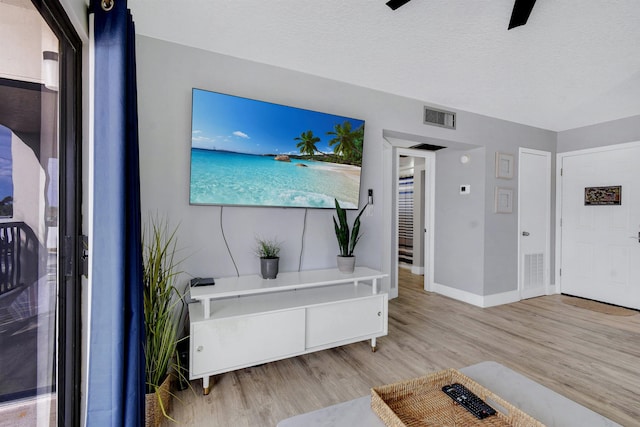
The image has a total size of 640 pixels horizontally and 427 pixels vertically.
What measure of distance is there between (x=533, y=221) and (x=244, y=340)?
407 cm

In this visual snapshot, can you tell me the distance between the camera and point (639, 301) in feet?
11.8

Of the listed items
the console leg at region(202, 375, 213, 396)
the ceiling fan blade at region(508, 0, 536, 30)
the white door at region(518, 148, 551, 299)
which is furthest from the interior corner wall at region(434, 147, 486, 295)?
the console leg at region(202, 375, 213, 396)

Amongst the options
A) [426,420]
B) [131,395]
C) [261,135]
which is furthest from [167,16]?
[426,420]

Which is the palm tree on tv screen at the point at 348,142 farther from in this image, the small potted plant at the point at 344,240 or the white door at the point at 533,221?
the white door at the point at 533,221

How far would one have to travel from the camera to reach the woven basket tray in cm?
101

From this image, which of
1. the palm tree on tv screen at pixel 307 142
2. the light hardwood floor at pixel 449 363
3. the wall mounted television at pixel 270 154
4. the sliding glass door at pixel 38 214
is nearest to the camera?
the sliding glass door at pixel 38 214

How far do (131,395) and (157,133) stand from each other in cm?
162

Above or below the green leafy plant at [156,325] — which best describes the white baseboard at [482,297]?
below

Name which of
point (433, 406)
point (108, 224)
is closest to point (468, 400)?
point (433, 406)

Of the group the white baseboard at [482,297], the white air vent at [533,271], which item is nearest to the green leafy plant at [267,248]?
the white baseboard at [482,297]

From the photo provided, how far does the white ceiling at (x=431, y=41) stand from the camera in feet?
6.79

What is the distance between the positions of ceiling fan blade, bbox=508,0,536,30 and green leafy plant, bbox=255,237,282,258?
2298mm

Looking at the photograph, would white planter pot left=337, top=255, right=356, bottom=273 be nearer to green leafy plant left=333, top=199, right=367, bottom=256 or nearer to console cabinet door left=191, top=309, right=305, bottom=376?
green leafy plant left=333, top=199, right=367, bottom=256

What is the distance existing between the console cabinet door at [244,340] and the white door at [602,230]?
4133 mm
